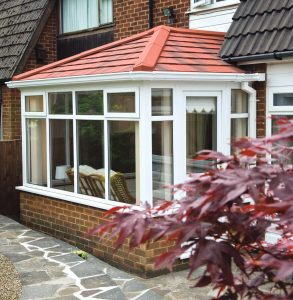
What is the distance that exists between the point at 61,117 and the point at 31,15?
4.81m

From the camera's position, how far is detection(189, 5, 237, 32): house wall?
29.9ft

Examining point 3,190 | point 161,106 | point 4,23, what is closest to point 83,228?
point 161,106

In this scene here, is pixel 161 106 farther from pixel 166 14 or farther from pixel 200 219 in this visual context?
pixel 200 219

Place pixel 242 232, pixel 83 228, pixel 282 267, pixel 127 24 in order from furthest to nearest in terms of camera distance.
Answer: pixel 127 24 → pixel 83 228 → pixel 242 232 → pixel 282 267

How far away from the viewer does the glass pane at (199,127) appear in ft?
24.9

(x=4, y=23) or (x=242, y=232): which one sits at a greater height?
(x=4, y=23)

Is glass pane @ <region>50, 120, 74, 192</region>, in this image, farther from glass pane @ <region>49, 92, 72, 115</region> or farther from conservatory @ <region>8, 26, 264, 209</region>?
glass pane @ <region>49, 92, 72, 115</region>

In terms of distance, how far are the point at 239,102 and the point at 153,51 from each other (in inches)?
63.7

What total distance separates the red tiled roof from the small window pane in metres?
0.46

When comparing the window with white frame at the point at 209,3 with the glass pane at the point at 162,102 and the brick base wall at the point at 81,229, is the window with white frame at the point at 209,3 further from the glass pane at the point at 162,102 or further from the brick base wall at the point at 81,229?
the brick base wall at the point at 81,229

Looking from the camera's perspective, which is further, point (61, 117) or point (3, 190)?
point (3, 190)

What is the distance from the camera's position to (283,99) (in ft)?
25.9

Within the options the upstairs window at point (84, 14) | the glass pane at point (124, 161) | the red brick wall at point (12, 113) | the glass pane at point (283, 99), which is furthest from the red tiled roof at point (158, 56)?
the upstairs window at point (84, 14)

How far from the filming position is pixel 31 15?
12781mm
